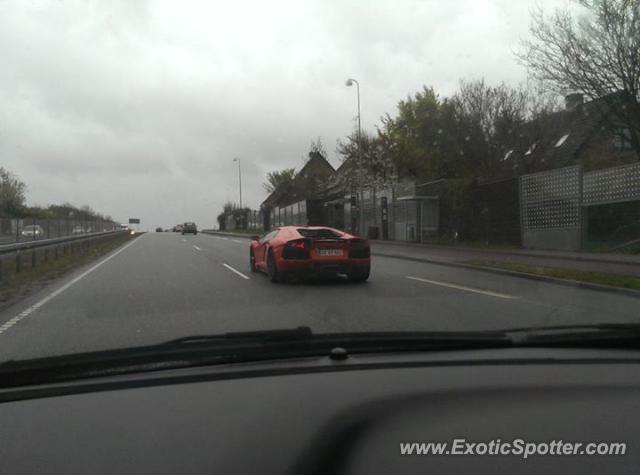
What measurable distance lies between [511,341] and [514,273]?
10.5 m

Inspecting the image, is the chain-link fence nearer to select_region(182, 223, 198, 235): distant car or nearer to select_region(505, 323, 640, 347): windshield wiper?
select_region(505, 323, 640, 347): windshield wiper

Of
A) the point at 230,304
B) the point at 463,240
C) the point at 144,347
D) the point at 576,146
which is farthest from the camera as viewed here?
the point at 576,146

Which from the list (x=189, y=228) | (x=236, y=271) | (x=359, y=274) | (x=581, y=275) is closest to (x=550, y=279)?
(x=581, y=275)

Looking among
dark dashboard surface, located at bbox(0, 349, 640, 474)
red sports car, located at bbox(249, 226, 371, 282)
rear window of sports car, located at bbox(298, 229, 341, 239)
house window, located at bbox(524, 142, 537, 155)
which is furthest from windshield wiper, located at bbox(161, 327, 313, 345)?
house window, located at bbox(524, 142, 537, 155)

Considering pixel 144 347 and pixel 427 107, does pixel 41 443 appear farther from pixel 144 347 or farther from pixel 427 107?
pixel 427 107

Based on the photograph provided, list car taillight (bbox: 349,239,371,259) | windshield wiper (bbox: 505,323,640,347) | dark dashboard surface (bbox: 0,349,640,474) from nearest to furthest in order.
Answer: dark dashboard surface (bbox: 0,349,640,474) < windshield wiper (bbox: 505,323,640,347) < car taillight (bbox: 349,239,371,259)

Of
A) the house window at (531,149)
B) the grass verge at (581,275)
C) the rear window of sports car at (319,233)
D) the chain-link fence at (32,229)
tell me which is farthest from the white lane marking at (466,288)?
the house window at (531,149)

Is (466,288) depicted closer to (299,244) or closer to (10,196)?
(299,244)

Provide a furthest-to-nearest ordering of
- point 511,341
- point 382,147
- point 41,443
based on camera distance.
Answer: point 382,147 < point 511,341 < point 41,443

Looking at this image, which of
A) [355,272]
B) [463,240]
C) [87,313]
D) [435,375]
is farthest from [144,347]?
[463,240]

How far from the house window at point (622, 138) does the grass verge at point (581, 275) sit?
9566 mm

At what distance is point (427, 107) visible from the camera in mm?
39031

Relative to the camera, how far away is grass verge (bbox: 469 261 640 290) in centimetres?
1048

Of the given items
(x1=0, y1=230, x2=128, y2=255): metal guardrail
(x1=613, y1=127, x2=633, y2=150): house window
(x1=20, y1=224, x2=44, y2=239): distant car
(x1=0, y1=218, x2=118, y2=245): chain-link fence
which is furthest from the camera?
(x1=613, y1=127, x2=633, y2=150): house window
